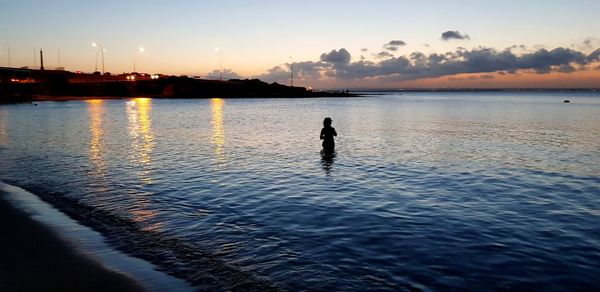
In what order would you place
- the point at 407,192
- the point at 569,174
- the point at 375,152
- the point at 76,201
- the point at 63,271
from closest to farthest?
the point at 63,271 → the point at 76,201 → the point at 407,192 → the point at 569,174 → the point at 375,152

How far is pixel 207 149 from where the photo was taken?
3209cm

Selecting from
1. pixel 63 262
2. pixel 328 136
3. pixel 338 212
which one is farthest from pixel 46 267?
pixel 328 136

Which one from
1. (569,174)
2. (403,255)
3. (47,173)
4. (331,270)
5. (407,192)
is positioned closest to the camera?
(331,270)

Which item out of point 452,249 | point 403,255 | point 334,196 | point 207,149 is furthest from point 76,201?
point 207,149

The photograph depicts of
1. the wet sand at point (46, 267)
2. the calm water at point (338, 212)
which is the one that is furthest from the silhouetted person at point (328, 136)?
the wet sand at point (46, 267)

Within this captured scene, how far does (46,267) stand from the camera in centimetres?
866

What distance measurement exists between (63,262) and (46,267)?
0.34 metres

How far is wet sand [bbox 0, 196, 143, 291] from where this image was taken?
7.79 meters

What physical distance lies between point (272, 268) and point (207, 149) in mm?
23882

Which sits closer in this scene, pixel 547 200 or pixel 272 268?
pixel 272 268

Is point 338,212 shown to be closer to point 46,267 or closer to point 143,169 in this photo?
point 46,267

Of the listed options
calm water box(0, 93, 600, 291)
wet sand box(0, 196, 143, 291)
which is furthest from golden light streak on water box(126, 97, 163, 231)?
wet sand box(0, 196, 143, 291)

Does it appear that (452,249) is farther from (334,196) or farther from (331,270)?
(334,196)

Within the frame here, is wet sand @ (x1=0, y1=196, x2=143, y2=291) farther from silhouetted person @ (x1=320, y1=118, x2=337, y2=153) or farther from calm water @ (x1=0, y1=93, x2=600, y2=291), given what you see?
silhouetted person @ (x1=320, y1=118, x2=337, y2=153)
